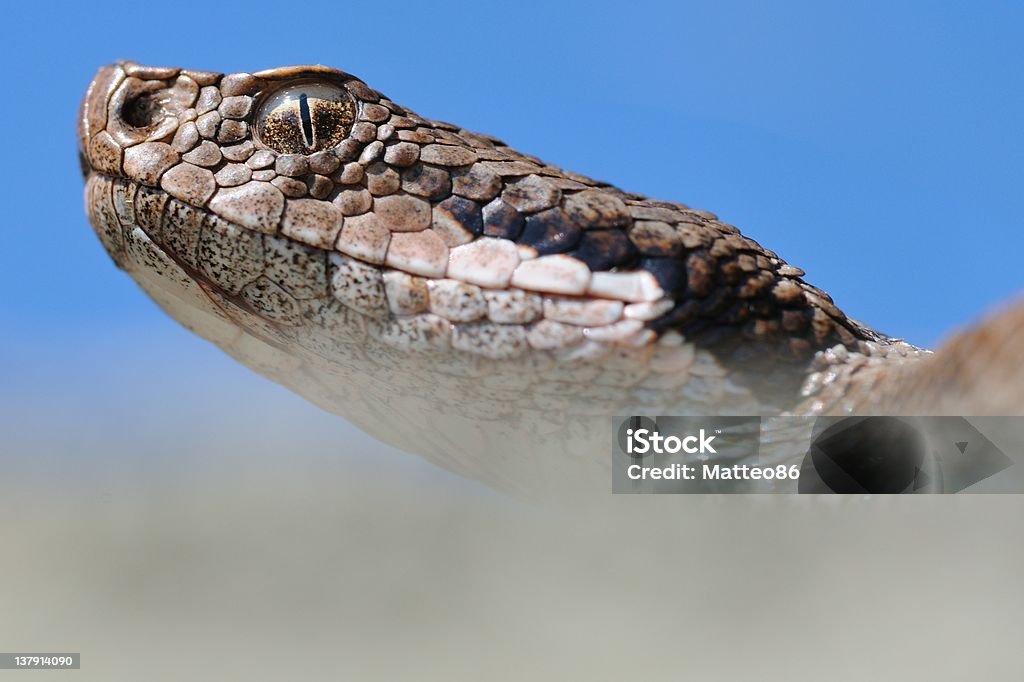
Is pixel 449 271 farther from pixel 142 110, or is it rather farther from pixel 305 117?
A: pixel 142 110

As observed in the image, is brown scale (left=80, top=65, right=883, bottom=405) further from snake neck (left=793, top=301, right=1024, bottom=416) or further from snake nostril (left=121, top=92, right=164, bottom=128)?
snake neck (left=793, top=301, right=1024, bottom=416)

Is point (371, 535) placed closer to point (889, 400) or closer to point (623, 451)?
point (623, 451)

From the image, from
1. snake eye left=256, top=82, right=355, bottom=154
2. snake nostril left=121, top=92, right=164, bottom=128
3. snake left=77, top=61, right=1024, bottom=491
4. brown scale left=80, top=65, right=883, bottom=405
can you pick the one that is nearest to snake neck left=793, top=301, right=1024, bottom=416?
snake left=77, top=61, right=1024, bottom=491

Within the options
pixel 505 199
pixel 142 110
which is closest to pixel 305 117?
pixel 142 110

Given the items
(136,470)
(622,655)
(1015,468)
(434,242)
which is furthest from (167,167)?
(136,470)

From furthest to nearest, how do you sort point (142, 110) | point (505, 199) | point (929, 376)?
point (142, 110) < point (505, 199) < point (929, 376)

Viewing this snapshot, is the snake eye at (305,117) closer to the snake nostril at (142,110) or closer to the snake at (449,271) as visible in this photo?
the snake at (449,271)

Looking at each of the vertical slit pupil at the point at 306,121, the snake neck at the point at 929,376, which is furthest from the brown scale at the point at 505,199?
the snake neck at the point at 929,376
